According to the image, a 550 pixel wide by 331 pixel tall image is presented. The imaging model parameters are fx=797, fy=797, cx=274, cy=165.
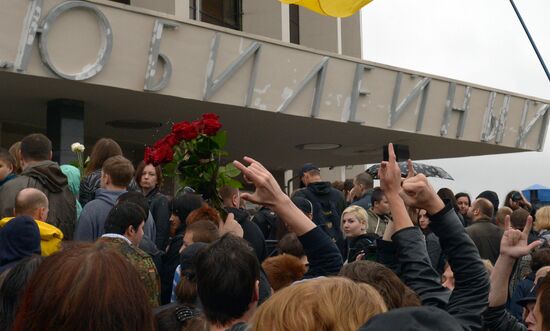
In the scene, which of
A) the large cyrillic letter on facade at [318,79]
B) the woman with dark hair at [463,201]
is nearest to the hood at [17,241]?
the woman with dark hair at [463,201]

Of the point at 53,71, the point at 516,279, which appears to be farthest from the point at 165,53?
the point at 516,279

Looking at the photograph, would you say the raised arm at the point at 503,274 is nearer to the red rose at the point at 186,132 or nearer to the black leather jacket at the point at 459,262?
the black leather jacket at the point at 459,262

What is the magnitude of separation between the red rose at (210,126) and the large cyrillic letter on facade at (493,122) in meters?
17.1

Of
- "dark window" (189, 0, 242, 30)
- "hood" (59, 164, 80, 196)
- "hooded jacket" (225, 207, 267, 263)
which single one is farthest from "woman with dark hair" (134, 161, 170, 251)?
"dark window" (189, 0, 242, 30)

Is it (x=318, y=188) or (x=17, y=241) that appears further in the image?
(x=318, y=188)

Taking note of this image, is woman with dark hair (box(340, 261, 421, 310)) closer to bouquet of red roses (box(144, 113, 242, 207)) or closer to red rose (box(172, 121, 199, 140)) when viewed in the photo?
bouquet of red roses (box(144, 113, 242, 207))

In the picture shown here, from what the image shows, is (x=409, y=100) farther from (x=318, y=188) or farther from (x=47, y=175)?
(x=47, y=175)

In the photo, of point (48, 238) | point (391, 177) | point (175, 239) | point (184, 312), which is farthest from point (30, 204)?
point (391, 177)

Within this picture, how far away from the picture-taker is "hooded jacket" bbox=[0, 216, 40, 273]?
4.66m

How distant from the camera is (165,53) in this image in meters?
14.2

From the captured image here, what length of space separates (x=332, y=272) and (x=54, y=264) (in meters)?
A: 2.21

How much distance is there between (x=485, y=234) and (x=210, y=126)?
Result: 4.55 metres

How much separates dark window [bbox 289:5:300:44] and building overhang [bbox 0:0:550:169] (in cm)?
453

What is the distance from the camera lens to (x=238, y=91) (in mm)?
15523
